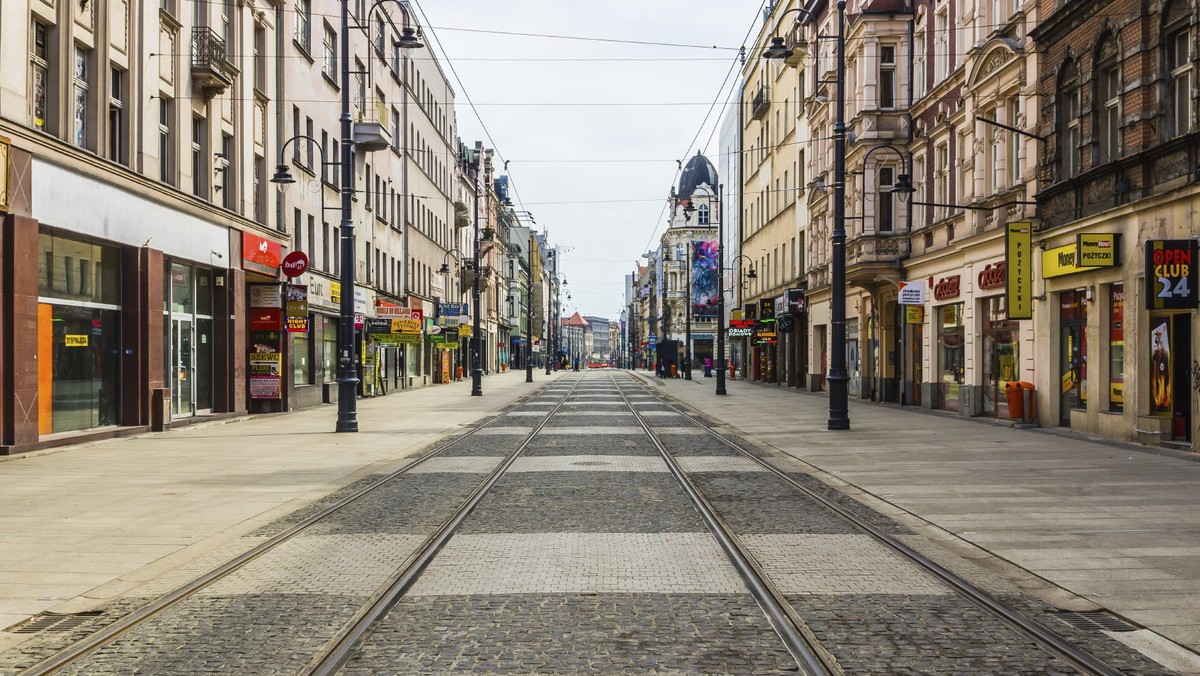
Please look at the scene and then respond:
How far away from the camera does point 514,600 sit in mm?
6629

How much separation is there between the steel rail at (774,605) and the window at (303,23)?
25.4 meters

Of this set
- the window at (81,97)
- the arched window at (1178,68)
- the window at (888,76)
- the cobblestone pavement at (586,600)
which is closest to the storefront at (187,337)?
the window at (81,97)

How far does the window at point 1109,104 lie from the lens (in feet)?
62.4

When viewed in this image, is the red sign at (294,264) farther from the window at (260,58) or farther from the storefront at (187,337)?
the window at (260,58)

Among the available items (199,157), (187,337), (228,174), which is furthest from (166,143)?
(187,337)

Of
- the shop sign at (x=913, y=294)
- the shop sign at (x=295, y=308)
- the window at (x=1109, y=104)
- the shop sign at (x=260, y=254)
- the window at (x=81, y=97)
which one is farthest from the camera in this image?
the shop sign at (x=913, y=294)

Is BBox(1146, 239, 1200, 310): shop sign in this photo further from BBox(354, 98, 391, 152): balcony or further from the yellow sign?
BBox(354, 98, 391, 152): balcony

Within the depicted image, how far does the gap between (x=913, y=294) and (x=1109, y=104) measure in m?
10.9

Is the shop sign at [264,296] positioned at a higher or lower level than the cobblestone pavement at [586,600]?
higher

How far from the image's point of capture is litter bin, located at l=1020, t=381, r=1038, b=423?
22.7 metres

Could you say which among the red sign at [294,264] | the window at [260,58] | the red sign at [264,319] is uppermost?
the window at [260,58]

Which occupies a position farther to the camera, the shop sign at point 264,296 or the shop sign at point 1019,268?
the shop sign at point 264,296

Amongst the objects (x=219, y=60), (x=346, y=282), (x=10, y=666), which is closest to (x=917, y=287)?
(x=346, y=282)

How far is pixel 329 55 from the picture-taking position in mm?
36188
